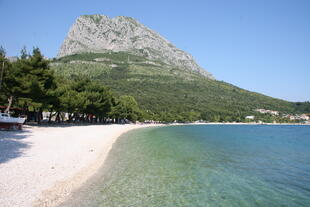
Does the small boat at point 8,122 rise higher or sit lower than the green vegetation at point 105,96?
lower

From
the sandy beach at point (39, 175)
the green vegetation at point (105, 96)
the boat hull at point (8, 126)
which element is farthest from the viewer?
the green vegetation at point (105, 96)

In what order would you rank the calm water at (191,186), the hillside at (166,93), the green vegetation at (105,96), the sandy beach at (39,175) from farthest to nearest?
the hillside at (166,93)
the green vegetation at (105,96)
the calm water at (191,186)
the sandy beach at (39,175)

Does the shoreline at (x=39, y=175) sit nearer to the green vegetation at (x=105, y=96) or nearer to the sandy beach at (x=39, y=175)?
the sandy beach at (x=39, y=175)

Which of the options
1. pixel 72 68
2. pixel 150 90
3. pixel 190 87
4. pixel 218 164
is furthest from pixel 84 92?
pixel 190 87

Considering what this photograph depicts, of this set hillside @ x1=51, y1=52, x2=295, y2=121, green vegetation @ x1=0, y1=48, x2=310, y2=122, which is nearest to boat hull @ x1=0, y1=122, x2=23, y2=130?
green vegetation @ x1=0, y1=48, x2=310, y2=122

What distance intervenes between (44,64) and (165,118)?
91971mm

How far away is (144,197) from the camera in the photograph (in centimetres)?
1141

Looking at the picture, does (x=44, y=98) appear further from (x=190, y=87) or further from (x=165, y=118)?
(x=190, y=87)

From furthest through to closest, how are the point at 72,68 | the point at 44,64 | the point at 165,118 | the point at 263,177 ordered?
1. the point at 72,68
2. the point at 165,118
3. the point at 44,64
4. the point at 263,177

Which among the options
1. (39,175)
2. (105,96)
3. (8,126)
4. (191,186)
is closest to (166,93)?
(105,96)

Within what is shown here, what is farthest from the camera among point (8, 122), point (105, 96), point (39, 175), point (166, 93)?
point (166, 93)

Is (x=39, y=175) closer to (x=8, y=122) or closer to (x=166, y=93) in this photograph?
(x=8, y=122)

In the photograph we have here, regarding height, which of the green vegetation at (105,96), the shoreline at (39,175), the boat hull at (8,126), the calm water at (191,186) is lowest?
the calm water at (191,186)

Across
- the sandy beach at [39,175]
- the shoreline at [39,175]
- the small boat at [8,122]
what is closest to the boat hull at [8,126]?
the small boat at [8,122]
